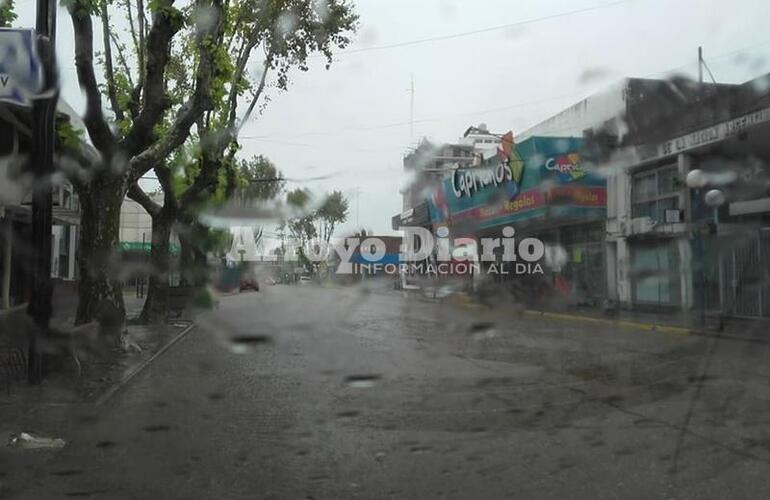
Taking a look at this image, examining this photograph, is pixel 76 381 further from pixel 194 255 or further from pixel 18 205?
pixel 18 205

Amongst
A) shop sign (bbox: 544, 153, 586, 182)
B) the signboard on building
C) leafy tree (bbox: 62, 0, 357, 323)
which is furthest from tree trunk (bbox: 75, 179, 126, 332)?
the signboard on building

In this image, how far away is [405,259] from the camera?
545cm

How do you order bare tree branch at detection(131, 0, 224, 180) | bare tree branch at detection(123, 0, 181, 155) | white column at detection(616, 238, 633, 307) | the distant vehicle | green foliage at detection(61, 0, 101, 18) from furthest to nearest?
bare tree branch at detection(131, 0, 224, 180), bare tree branch at detection(123, 0, 181, 155), green foliage at detection(61, 0, 101, 18), white column at detection(616, 238, 633, 307), the distant vehicle

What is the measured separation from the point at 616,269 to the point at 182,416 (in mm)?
3674

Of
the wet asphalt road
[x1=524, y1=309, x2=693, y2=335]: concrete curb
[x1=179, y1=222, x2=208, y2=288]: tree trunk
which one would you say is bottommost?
the wet asphalt road

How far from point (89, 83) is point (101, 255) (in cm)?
186

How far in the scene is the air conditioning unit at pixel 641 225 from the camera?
250 inches

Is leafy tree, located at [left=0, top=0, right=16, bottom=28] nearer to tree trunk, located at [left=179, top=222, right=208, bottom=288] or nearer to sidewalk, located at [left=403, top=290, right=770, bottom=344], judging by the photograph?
tree trunk, located at [left=179, top=222, right=208, bottom=288]

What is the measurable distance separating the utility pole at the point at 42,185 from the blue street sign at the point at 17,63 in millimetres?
471

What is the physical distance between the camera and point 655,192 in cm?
657

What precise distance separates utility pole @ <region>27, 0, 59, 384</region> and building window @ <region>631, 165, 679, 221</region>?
16.9 feet

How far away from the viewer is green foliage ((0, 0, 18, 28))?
277 inches

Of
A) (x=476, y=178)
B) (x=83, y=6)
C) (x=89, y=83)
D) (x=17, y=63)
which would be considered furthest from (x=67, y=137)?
(x=476, y=178)

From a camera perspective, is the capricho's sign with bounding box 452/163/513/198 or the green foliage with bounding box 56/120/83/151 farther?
the green foliage with bounding box 56/120/83/151
